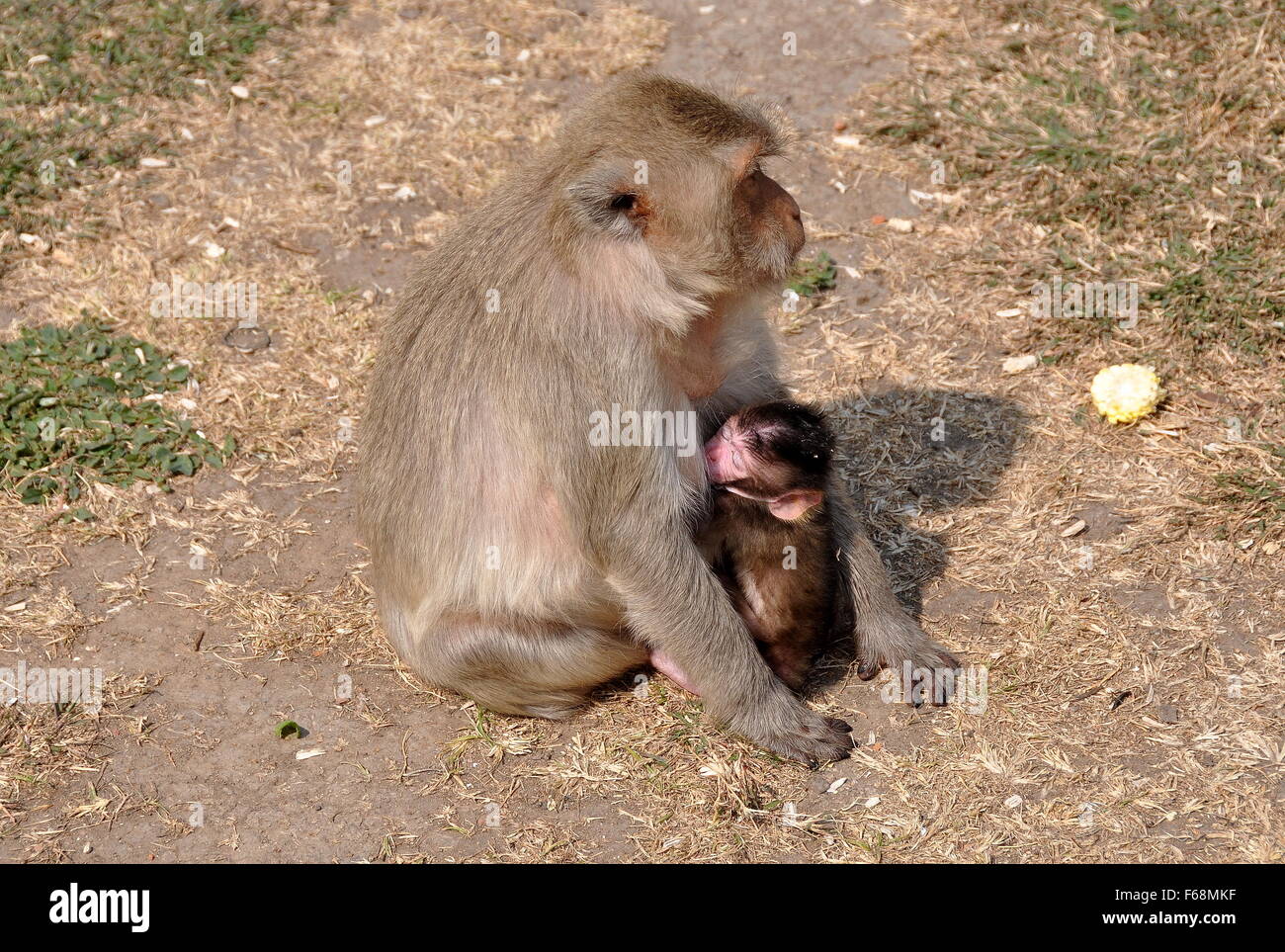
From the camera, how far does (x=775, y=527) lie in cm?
428

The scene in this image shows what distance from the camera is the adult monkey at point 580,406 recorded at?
385cm

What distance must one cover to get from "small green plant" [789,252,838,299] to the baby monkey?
80.7 inches

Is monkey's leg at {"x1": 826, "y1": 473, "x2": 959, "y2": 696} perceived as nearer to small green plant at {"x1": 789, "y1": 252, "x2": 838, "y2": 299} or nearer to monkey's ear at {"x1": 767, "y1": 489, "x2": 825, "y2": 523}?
monkey's ear at {"x1": 767, "y1": 489, "x2": 825, "y2": 523}

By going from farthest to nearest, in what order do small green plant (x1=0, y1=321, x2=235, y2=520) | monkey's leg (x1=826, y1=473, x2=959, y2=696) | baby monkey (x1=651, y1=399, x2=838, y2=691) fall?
small green plant (x1=0, y1=321, x2=235, y2=520)
monkey's leg (x1=826, y1=473, x2=959, y2=696)
baby monkey (x1=651, y1=399, x2=838, y2=691)

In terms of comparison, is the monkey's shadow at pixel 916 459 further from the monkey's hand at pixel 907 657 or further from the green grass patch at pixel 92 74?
the green grass patch at pixel 92 74

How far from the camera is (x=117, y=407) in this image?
5.67 metres

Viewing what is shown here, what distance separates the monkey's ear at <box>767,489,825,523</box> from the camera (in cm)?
421

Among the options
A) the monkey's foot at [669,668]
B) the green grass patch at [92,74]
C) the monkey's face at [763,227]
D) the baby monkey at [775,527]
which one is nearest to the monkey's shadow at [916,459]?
the baby monkey at [775,527]

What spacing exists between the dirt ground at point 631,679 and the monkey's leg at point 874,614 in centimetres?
15

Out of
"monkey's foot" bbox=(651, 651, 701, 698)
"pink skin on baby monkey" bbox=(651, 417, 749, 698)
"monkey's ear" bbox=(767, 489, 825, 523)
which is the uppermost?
"pink skin on baby monkey" bbox=(651, 417, 749, 698)

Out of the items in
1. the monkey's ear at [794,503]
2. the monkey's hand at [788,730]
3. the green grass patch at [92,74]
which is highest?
the green grass patch at [92,74]

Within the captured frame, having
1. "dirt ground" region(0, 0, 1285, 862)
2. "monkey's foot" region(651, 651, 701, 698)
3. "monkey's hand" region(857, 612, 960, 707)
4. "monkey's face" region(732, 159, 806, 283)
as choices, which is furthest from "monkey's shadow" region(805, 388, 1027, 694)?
"monkey's face" region(732, 159, 806, 283)

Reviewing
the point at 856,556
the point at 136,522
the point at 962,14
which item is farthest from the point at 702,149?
the point at 962,14

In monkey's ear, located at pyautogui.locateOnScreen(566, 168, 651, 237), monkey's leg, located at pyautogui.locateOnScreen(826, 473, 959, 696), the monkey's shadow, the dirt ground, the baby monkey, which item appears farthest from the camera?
the monkey's shadow
